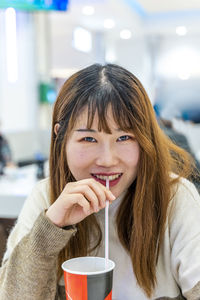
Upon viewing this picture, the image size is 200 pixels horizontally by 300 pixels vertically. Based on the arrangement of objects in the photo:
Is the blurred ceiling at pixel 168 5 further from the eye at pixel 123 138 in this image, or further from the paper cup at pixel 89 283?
the paper cup at pixel 89 283

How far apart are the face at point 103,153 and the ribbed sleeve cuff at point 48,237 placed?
14 centimetres

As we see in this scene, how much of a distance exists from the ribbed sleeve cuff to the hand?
18 millimetres

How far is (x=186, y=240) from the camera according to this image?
884mm

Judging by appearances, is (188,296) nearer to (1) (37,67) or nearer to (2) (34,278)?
(2) (34,278)

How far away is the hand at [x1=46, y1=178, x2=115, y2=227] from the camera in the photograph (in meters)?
0.76

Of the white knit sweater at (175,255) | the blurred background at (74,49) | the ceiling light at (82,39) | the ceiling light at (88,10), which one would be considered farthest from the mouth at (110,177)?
the ceiling light at (82,39)

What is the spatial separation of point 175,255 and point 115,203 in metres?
0.19

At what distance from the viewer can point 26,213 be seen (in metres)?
1.04

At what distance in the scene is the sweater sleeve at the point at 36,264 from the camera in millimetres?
797

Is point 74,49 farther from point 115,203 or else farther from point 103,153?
point 103,153

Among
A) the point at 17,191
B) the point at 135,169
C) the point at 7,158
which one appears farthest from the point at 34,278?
the point at 7,158

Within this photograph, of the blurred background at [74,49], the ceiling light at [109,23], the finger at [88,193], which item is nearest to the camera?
the finger at [88,193]

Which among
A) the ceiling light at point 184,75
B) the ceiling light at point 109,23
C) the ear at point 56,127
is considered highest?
the ceiling light at point 109,23

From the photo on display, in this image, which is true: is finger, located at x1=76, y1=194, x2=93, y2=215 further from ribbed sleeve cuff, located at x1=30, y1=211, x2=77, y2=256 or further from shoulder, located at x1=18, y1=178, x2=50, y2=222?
shoulder, located at x1=18, y1=178, x2=50, y2=222
